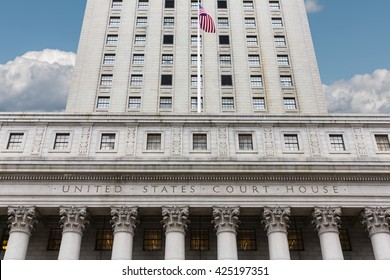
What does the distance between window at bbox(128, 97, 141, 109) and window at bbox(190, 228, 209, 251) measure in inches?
887

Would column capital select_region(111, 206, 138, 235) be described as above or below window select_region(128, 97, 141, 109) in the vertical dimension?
below

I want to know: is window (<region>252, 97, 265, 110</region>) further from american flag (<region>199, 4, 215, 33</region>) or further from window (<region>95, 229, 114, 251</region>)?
window (<region>95, 229, 114, 251</region>)

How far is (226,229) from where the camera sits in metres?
29.9

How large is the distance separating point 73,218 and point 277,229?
45.8 feet

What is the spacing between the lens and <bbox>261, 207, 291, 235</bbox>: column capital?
30.0 meters

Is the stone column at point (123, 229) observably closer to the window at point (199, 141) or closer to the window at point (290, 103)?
the window at point (199, 141)

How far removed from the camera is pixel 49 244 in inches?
1283

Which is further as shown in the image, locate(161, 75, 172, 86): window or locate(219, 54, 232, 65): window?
locate(219, 54, 232, 65): window

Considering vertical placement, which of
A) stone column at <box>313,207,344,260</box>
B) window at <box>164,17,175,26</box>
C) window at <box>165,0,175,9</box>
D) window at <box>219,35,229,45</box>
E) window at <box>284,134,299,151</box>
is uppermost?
window at <box>165,0,175,9</box>

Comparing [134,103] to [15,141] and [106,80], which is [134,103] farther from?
[15,141]

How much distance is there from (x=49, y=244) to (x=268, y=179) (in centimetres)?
1683

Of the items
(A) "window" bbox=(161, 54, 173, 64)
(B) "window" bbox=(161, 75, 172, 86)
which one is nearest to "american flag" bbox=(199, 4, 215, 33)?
(B) "window" bbox=(161, 75, 172, 86)
